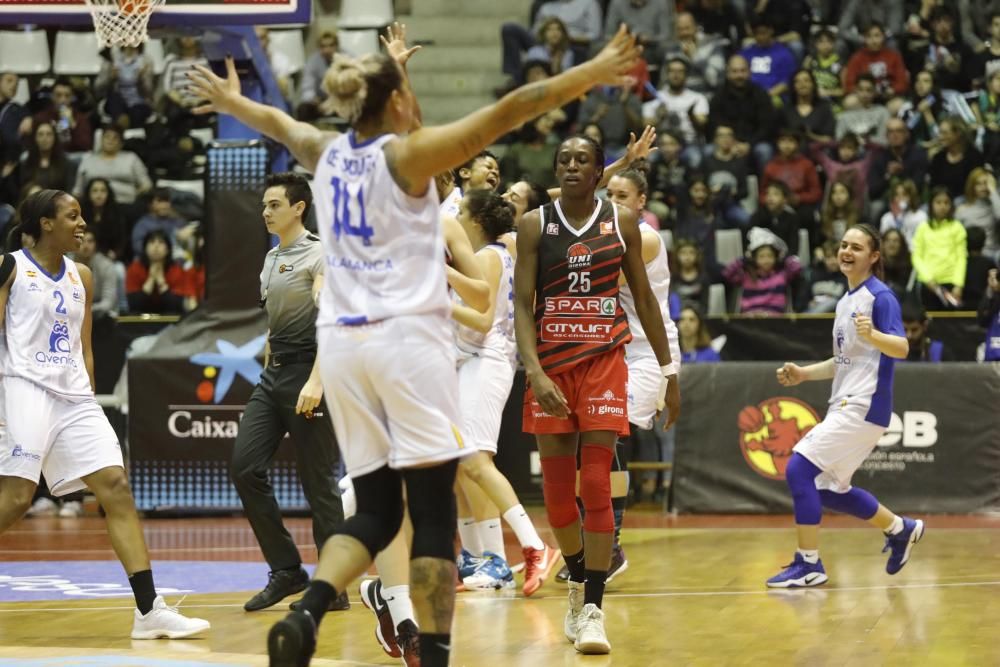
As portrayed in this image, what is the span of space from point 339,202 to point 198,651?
2.41 m

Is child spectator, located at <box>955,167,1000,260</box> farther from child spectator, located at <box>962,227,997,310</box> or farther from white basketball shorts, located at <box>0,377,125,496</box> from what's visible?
white basketball shorts, located at <box>0,377,125,496</box>

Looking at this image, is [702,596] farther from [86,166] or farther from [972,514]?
[86,166]

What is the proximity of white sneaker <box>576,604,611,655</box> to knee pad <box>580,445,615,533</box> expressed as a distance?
0.35 meters

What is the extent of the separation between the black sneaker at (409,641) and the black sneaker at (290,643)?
1078 mm

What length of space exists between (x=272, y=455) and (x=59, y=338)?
1251 mm

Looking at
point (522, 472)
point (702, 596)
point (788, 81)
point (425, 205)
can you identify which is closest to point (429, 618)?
point (425, 205)

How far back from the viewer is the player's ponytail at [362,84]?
14.9ft

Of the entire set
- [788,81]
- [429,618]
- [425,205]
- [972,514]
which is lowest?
[972,514]

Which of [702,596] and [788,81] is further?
[788,81]

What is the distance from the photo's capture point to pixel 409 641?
541 cm

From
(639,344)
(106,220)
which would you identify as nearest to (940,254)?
(639,344)

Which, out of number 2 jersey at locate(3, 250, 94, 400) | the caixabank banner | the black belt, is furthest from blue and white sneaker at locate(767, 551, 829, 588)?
number 2 jersey at locate(3, 250, 94, 400)

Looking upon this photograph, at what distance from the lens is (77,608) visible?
292 inches

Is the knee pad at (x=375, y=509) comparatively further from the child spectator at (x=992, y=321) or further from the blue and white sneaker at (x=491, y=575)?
the child spectator at (x=992, y=321)
